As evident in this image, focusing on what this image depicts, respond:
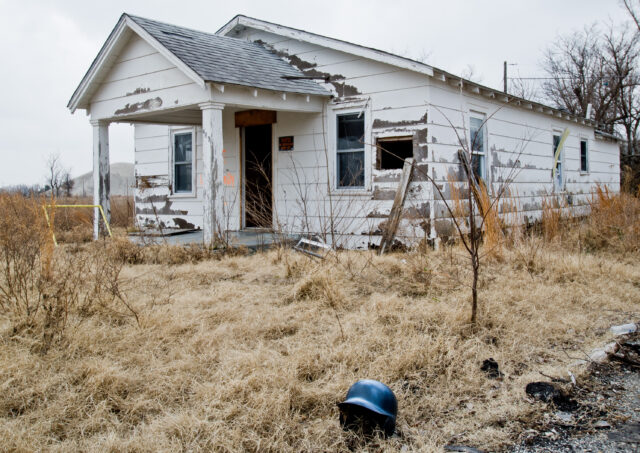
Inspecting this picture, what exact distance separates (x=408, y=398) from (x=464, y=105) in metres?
7.57

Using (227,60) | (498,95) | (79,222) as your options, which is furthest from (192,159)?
(498,95)

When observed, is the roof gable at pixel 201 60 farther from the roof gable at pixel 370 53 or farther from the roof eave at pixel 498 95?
the roof eave at pixel 498 95

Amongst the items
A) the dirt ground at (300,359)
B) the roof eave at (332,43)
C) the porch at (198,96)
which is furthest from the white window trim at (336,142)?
the dirt ground at (300,359)

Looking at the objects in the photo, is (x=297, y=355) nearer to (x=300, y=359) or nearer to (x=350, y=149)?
(x=300, y=359)

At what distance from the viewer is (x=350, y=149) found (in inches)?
380

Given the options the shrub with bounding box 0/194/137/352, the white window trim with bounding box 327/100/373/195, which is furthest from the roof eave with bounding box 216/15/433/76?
the shrub with bounding box 0/194/137/352

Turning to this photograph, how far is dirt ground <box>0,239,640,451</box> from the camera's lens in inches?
112

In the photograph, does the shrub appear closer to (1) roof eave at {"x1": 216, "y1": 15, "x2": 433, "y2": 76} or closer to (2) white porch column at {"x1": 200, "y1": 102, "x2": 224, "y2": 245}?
(2) white porch column at {"x1": 200, "y1": 102, "x2": 224, "y2": 245}

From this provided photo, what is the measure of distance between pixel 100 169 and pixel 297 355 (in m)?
8.07

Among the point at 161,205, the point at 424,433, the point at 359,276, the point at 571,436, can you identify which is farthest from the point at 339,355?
the point at 161,205

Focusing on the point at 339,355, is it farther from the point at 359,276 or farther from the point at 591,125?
the point at 591,125

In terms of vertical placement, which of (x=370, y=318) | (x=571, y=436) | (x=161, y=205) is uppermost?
(x=161, y=205)

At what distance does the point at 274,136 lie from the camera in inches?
413

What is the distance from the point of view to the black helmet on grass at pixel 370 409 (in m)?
2.85
